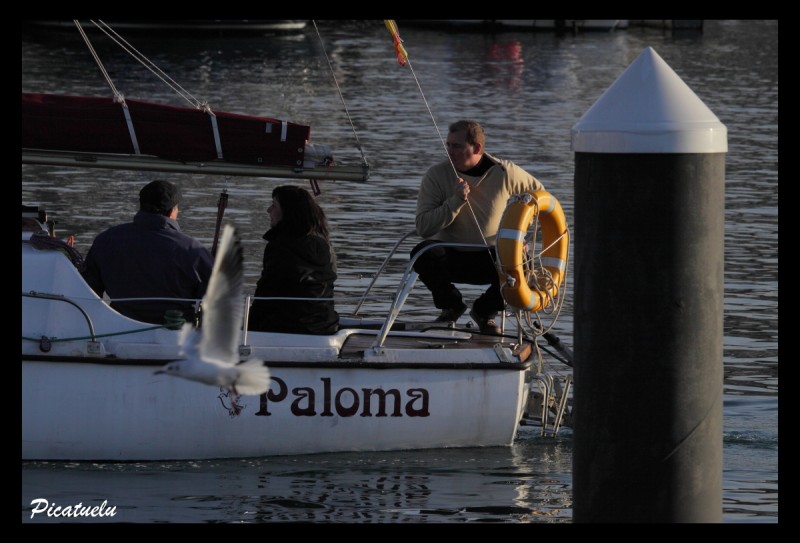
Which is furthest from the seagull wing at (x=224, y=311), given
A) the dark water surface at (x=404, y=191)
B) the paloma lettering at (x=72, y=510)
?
the paloma lettering at (x=72, y=510)

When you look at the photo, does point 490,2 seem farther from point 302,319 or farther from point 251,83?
point 302,319

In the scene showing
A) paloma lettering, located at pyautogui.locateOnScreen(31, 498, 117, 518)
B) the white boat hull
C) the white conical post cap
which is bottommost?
paloma lettering, located at pyautogui.locateOnScreen(31, 498, 117, 518)

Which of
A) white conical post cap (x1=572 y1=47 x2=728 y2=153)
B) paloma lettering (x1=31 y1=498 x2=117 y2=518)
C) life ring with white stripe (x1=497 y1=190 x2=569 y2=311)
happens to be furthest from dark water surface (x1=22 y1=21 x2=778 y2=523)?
white conical post cap (x1=572 y1=47 x2=728 y2=153)

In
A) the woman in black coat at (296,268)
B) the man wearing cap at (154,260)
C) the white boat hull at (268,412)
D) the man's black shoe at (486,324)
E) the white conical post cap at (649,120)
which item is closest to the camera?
the white conical post cap at (649,120)

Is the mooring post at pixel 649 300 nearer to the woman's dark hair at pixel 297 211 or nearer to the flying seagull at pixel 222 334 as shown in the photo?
the flying seagull at pixel 222 334

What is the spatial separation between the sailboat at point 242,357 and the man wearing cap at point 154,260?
0.18m

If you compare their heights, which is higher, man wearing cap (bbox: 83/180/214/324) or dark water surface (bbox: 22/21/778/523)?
man wearing cap (bbox: 83/180/214/324)

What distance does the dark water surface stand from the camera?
8.24 metres

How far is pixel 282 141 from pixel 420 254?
1.07 metres

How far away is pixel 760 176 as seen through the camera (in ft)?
69.5

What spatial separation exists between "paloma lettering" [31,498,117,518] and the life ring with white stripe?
2.61m

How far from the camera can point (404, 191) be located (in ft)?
65.4

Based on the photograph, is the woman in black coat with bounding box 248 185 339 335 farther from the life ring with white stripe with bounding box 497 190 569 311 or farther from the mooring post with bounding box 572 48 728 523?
the mooring post with bounding box 572 48 728 523

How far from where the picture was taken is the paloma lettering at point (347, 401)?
8766 millimetres
